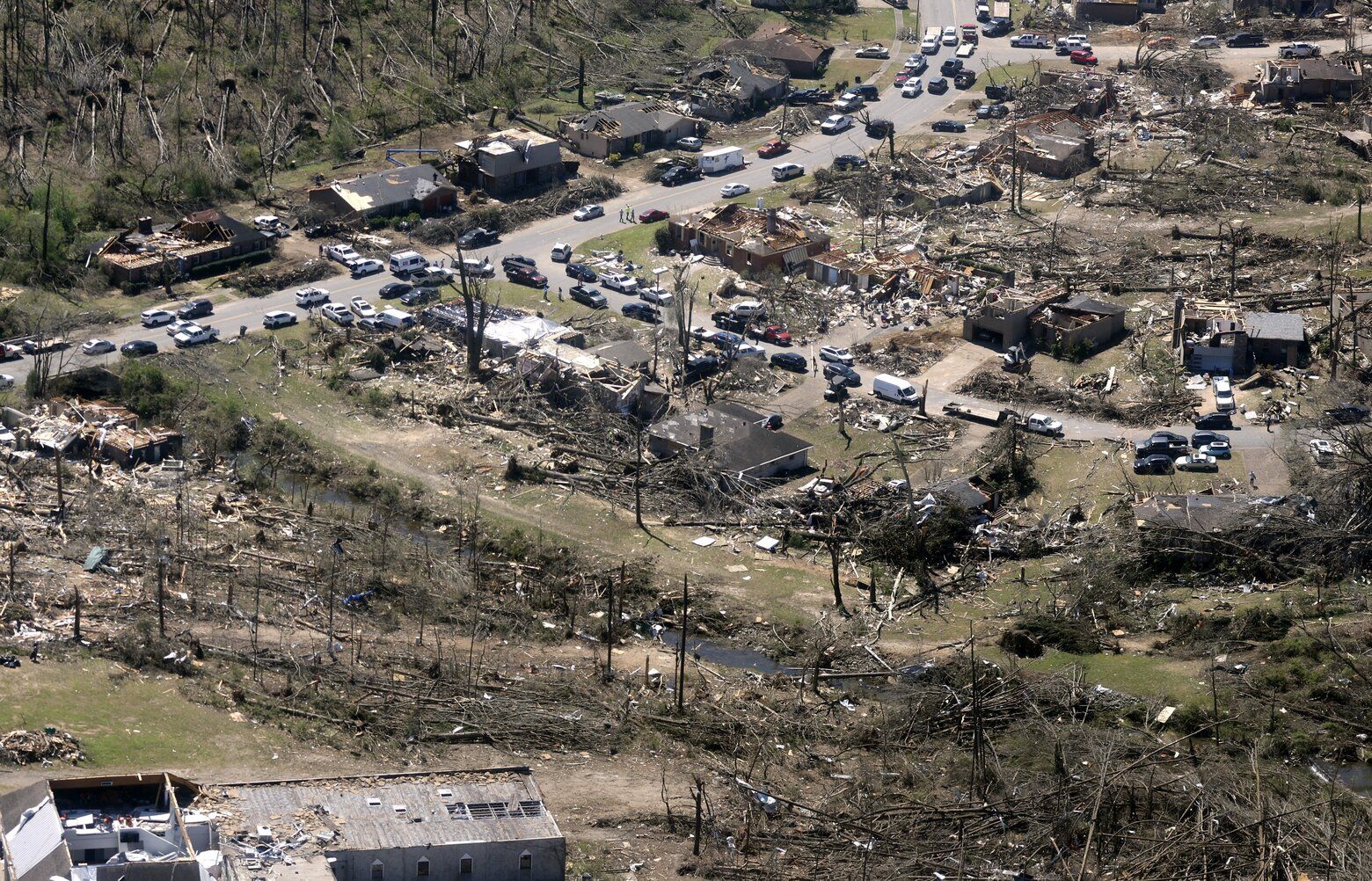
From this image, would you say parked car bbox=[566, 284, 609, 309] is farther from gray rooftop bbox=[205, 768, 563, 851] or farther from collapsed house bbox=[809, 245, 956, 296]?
gray rooftop bbox=[205, 768, 563, 851]

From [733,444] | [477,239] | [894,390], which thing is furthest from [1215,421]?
[477,239]

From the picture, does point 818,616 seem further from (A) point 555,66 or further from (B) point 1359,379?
(A) point 555,66

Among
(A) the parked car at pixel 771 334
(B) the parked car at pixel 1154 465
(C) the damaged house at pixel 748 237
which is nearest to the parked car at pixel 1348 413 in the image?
(B) the parked car at pixel 1154 465

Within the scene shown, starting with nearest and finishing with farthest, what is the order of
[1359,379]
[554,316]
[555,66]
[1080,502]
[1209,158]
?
[1080,502] < [1359,379] < [554,316] < [1209,158] < [555,66]

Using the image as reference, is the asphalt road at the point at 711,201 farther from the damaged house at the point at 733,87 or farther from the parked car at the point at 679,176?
the damaged house at the point at 733,87

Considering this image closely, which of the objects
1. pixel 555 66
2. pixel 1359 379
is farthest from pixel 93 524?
pixel 555 66

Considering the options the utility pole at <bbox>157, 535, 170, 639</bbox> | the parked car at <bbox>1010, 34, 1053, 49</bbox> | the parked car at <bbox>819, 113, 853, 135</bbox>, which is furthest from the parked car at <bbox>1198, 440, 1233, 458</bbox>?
the parked car at <bbox>1010, 34, 1053, 49</bbox>
